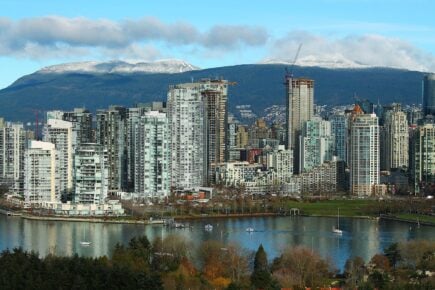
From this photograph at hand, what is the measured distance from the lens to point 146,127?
20125 mm

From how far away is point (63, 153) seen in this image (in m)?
19.5

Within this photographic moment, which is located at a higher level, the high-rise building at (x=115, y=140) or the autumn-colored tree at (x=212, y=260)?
the high-rise building at (x=115, y=140)

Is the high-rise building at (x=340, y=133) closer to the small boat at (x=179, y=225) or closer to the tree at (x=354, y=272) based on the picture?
the small boat at (x=179, y=225)

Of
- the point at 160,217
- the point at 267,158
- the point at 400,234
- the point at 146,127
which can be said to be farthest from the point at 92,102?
the point at 400,234

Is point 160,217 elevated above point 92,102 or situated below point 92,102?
below

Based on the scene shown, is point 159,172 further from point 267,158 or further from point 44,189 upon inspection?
point 267,158

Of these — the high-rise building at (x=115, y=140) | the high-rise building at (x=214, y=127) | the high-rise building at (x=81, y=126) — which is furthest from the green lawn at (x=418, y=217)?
→ the high-rise building at (x=81, y=126)

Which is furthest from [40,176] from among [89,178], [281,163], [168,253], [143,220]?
[168,253]

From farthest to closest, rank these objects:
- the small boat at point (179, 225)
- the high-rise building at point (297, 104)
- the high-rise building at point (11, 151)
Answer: the high-rise building at point (297, 104)
the high-rise building at point (11, 151)
the small boat at point (179, 225)

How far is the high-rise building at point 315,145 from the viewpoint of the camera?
2617 cm

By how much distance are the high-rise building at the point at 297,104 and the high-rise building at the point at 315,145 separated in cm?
193

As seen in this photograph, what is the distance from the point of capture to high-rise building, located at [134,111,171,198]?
63.8 feet

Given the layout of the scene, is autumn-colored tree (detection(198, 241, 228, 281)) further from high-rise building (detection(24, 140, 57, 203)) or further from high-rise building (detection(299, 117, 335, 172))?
high-rise building (detection(299, 117, 335, 172))

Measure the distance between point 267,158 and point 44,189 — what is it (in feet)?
26.9
